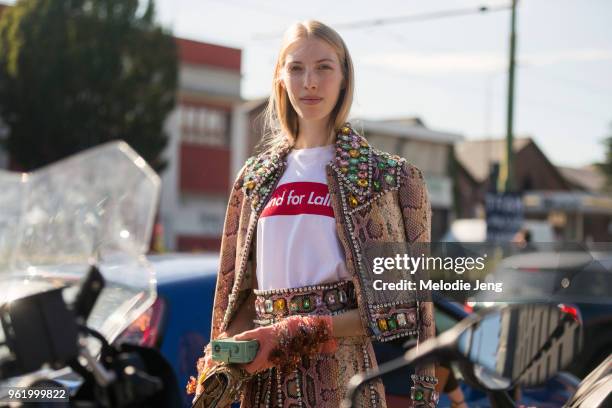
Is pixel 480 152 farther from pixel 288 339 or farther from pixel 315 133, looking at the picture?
pixel 288 339

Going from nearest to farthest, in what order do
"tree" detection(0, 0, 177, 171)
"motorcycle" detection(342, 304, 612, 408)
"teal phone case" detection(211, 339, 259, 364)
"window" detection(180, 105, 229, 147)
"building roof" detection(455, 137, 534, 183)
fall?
1. "motorcycle" detection(342, 304, 612, 408)
2. "teal phone case" detection(211, 339, 259, 364)
3. "tree" detection(0, 0, 177, 171)
4. "window" detection(180, 105, 229, 147)
5. "building roof" detection(455, 137, 534, 183)

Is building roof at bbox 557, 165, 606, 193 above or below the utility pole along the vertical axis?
below

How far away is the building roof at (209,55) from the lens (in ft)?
117

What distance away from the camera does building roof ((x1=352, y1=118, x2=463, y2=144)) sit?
43.1 metres

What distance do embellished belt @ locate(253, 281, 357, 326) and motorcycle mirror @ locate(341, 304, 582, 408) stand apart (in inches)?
17.7

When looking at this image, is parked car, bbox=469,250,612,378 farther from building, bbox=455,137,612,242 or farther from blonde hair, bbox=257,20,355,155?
building, bbox=455,137,612,242

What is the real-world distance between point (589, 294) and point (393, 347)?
168 centimetres

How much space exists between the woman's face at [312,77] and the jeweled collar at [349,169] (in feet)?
0.35

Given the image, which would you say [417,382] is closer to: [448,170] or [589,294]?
[589,294]

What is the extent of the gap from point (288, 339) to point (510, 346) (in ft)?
1.92

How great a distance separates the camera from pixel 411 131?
4512cm

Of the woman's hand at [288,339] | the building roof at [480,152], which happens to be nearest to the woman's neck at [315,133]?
the woman's hand at [288,339]

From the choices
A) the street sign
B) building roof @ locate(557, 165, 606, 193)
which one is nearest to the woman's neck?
the street sign

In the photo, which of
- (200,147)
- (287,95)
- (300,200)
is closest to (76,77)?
(200,147)
